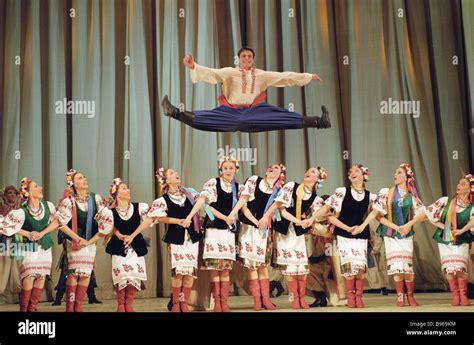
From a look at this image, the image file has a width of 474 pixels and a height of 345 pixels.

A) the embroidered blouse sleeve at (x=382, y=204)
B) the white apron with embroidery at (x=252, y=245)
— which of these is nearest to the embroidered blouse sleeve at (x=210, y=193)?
the white apron with embroidery at (x=252, y=245)

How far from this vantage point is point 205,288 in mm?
6777

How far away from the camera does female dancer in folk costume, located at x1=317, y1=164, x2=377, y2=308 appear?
663 centimetres

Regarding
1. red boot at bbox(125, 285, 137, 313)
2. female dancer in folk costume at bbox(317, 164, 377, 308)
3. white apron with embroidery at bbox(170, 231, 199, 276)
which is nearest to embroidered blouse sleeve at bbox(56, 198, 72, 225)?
red boot at bbox(125, 285, 137, 313)

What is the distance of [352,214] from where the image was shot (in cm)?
669

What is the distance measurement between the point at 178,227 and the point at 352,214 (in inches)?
55.7

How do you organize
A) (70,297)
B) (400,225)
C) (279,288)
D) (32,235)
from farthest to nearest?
(279,288), (400,225), (70,297), (32,235)

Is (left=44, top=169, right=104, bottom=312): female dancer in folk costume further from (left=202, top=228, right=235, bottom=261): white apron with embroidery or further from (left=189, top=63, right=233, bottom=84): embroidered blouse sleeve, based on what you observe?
(left=189, top=63, right=233, bottom=84): embroidered blouse sleeve

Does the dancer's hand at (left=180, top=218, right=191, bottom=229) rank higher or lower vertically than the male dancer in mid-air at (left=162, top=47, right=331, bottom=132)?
lower

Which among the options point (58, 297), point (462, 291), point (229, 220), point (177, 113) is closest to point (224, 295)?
point (229, 220)

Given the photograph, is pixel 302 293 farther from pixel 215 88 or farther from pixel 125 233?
pixel 215 88

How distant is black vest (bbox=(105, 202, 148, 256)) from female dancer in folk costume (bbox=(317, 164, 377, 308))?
1.46m

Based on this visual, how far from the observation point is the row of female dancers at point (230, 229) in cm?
642

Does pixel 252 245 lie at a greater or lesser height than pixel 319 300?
greater
